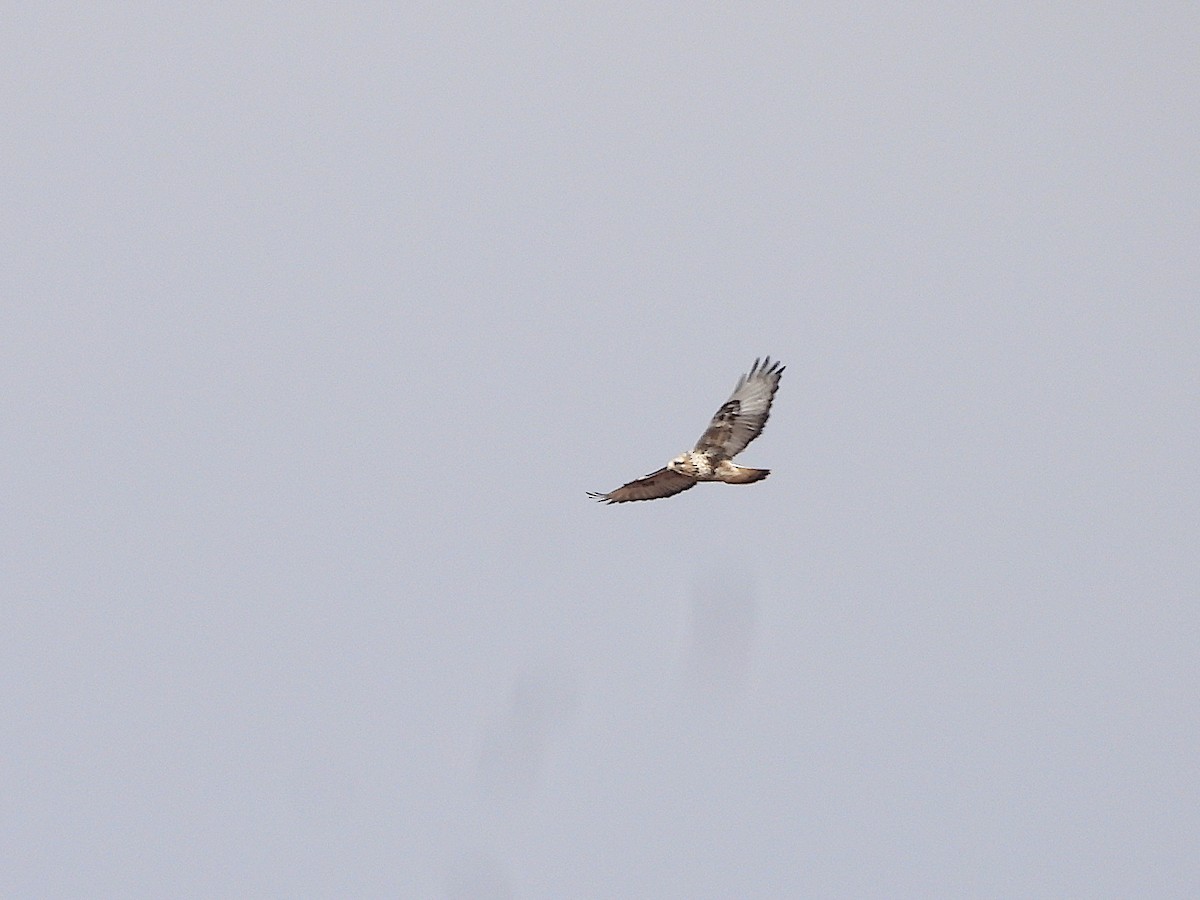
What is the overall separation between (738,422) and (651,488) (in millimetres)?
2262

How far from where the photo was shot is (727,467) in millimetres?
29203

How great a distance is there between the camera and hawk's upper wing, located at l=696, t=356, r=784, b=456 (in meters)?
29.2

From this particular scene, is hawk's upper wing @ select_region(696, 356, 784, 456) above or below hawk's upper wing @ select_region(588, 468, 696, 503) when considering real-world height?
above

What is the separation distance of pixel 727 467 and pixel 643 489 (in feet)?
6.05

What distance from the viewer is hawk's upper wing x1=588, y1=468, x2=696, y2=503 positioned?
29438mm

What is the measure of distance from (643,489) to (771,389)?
10.9 ft

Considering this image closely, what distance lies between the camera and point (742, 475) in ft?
95.3

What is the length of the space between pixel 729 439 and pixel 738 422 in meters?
0.39

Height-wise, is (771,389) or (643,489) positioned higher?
(771,389)

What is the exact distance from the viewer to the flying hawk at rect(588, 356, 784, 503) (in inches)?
1149

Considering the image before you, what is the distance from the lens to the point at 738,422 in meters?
29.3

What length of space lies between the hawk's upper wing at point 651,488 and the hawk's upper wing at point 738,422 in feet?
2.65

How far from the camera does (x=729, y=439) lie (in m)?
29.2

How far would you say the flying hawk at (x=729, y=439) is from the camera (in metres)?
29.2
